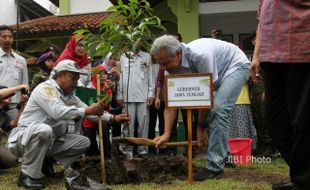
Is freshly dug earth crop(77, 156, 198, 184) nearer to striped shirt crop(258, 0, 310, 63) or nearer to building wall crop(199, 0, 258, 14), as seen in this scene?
striped shirt crop(258, 0, 310, 63)

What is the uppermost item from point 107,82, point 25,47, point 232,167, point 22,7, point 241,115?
point 22,7

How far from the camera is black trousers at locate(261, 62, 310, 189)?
2.21m

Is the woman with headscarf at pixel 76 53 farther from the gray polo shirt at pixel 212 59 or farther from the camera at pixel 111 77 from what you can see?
the gray polo shirt at pixel 212 59

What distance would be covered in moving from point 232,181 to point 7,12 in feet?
56.7

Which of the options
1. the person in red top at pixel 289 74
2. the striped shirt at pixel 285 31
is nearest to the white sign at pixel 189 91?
the person in red top at pixel 289 74

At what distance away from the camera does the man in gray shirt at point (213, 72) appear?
3666 millimetres

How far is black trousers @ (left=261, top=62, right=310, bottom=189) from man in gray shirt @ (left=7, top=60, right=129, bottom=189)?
5.74 ft

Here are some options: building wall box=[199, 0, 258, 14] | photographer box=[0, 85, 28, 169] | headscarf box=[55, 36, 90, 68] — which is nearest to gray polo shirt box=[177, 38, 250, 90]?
photographer box=[0, 85, 28, 169]

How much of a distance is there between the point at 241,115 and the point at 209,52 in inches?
95.5

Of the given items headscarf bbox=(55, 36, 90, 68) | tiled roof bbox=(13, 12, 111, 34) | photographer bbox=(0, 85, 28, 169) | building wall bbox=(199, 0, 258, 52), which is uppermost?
tiled roof bbox=(13, 12, 111, 34)

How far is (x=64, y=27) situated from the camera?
43.0ft

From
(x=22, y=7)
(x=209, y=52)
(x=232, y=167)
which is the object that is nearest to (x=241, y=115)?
(x=232, y=167)

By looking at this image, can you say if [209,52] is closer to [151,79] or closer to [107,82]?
[107,82]

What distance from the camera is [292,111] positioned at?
231 centimetres
